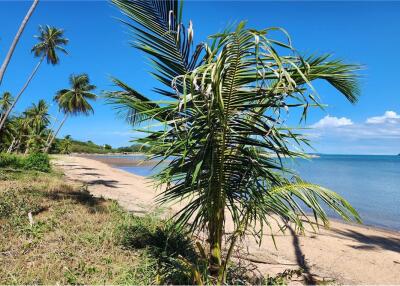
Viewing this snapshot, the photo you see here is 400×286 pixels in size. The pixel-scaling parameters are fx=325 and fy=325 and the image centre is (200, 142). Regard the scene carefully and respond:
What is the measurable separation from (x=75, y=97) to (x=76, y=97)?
0.20 meters

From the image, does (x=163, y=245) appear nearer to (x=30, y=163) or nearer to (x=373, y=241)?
(x=373, y=241)

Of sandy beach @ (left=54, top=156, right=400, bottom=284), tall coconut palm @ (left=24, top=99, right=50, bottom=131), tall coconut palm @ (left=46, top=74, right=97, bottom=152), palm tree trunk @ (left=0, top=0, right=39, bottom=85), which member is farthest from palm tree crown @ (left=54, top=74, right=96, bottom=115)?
sandy beach @ (left=54, top=156, right=400, bottom=284)

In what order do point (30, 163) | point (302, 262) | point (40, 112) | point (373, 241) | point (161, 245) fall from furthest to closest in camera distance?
1. point (40, 112)
2. point (30, 163)
3. point (373, 241)
4. point (302, 262)
5. point (161, 245)

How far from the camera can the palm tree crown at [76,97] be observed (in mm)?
33812

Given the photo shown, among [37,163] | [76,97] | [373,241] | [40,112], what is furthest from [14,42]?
[40,112]

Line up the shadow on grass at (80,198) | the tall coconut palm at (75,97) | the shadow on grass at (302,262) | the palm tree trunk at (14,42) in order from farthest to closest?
the tall coconut palm at (75,97)
the palm tree trunk at (14,42)
the shadow on grass at (80,198)
the shadow on grass at (302,262)

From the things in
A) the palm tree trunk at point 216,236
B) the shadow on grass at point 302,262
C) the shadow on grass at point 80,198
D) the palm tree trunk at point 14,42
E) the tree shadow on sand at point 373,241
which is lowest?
the shadow on grass at point 302,262

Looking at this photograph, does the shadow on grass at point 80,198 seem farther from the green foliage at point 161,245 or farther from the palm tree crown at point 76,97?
the palm tree crown at point 76,97

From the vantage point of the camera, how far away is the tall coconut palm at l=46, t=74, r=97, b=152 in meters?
33.8

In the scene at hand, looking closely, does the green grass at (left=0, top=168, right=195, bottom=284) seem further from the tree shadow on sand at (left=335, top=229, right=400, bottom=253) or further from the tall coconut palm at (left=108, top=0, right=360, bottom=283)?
the tree shadow on sand at (left=335, top=229, right=400, bottom=253)

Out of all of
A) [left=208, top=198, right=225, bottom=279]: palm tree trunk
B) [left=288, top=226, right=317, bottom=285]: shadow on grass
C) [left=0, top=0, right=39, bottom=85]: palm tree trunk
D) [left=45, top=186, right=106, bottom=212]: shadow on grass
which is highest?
[left=0, top=0, right=39, bottom=85]: palm tree trunk

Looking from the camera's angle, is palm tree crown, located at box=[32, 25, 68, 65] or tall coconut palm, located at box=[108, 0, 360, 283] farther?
palm tree crown, located at box=[32, 25, 68, 65]

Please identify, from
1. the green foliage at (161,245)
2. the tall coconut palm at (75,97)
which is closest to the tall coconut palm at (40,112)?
the tall coconut palm at (75,97)

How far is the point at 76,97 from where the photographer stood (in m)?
34.5
